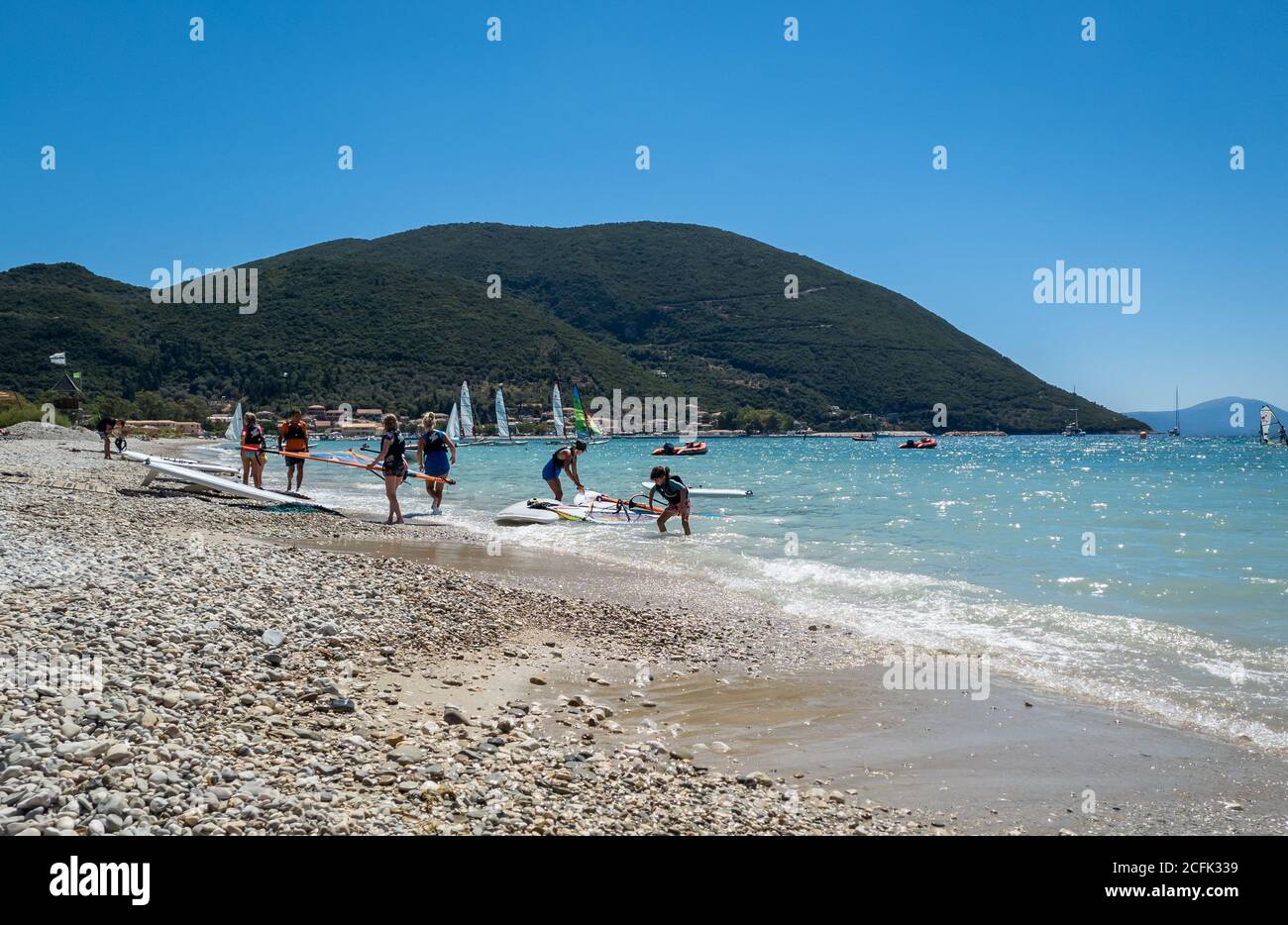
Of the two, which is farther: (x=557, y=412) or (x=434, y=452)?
(x=557, y=412)

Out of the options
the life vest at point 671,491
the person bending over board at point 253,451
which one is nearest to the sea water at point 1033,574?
the life vest at point 671,491

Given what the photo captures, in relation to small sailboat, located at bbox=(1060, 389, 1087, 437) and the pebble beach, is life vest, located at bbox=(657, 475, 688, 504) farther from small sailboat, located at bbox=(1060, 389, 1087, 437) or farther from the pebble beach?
small sailboat, located at bbox=(1060, 389, 1087, 437)

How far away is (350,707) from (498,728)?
880mm

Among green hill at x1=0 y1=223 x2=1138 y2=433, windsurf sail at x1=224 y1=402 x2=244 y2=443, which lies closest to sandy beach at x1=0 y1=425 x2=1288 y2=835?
windsurf sail at x1=224 y1=402 x2=244 y2=443

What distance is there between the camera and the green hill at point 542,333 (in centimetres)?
10081

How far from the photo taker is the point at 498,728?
497 cm

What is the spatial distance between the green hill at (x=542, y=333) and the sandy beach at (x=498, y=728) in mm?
93693

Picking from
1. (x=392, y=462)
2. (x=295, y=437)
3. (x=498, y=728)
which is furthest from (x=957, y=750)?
(x=295, y=437)

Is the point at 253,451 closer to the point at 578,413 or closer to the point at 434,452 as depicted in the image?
the point at 434,452

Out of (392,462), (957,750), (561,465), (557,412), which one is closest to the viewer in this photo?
(957,750)

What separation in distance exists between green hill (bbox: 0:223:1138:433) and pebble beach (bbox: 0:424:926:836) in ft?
305

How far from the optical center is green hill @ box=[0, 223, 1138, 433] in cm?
10081

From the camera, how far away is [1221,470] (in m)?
51.1
